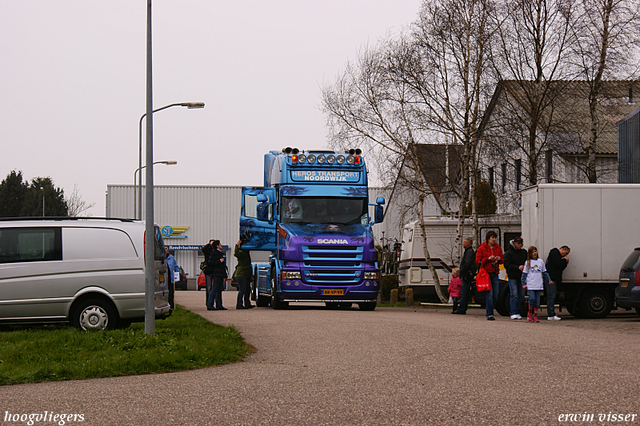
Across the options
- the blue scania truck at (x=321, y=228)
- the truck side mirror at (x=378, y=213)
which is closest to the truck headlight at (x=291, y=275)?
the blue scania truck at (x=321, y=228)

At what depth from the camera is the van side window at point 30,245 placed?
40.0 feet

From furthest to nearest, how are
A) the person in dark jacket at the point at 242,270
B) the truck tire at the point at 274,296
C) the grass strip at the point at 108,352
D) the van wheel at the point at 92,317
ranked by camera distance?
the person in dark jacket at the point at 242,270 < the truck tire at the point at 274,296 < the van wheel at the point at 92,317 < the grass strip at the point at 108,352

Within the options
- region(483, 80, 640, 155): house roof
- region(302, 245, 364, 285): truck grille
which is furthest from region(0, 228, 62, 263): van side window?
region(483, 80, 640, 155): house roof

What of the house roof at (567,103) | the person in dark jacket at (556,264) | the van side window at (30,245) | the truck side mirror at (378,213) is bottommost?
the person in dark jacket at (556,264)

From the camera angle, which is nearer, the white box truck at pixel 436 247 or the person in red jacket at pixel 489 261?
the person in red jacket at pixel 489 261

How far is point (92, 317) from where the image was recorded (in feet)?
40.1

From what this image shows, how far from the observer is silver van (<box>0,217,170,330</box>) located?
39.5 feet

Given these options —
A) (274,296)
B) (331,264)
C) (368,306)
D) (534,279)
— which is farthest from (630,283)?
(274,296)

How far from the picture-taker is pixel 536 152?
2602 centimetres

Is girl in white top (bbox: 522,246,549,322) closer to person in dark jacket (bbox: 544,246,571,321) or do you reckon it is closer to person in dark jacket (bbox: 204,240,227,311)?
person in dark jacket (bbox: 544,246,571,321)

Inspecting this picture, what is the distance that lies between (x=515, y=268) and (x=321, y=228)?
15.5ft

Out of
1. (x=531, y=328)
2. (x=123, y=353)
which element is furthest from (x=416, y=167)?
(x=123, y=353)

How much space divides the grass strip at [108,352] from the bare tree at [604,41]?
16975 mm

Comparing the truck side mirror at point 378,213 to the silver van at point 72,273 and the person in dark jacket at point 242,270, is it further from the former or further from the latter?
the silver van at point 72,273
